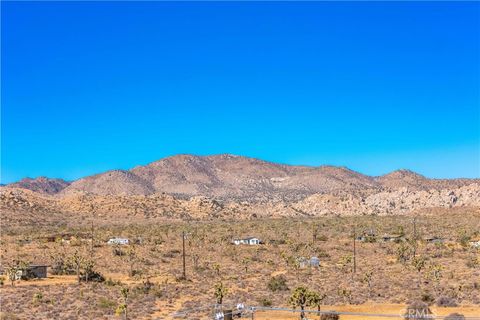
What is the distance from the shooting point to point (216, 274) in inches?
1969

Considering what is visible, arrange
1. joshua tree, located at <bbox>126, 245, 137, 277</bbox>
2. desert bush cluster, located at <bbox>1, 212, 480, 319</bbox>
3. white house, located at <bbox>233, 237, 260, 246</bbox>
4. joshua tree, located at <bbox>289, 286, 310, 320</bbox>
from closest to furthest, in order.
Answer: joshua tree, located at <bbox>289, 286, 310, 320</bbox> < desert bush cluster, located at <bbox>1, 212, 480, 319</bbox> < joshua tree, located at <bbox>126, 245, 137, 277</bbox> < white house, located at <bbox>233, 237, 260, 246</bbox>

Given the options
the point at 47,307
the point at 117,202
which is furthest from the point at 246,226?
the point at 47,307

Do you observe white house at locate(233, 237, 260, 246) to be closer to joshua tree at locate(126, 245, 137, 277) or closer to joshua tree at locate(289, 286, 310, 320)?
joshua tree at locate(126, 245, 137, 277)

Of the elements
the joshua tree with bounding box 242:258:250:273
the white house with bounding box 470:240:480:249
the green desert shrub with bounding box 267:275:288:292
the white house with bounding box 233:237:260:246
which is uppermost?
the white house with bounding box 233:237:260:246

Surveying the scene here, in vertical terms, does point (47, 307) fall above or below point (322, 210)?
below

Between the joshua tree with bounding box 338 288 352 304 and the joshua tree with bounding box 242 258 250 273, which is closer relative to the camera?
the joshua tree with bounding box 338 288 352 304

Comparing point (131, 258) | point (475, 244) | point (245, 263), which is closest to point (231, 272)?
point (245, 263)

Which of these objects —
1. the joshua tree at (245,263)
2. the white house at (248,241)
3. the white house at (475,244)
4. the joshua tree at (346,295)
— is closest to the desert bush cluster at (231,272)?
the joshua tree at (346,295)

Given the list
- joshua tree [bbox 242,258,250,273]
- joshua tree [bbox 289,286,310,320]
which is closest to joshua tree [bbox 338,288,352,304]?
joshua tree [bbox 289,286,310,320]

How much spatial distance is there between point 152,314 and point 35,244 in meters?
42.6

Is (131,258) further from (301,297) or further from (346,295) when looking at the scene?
(301,297)

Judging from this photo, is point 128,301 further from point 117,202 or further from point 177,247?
point 117,202

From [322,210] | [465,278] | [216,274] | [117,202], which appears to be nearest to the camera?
[465,278]

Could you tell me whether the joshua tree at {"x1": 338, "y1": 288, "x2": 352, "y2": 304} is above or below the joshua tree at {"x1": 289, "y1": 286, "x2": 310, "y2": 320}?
below
